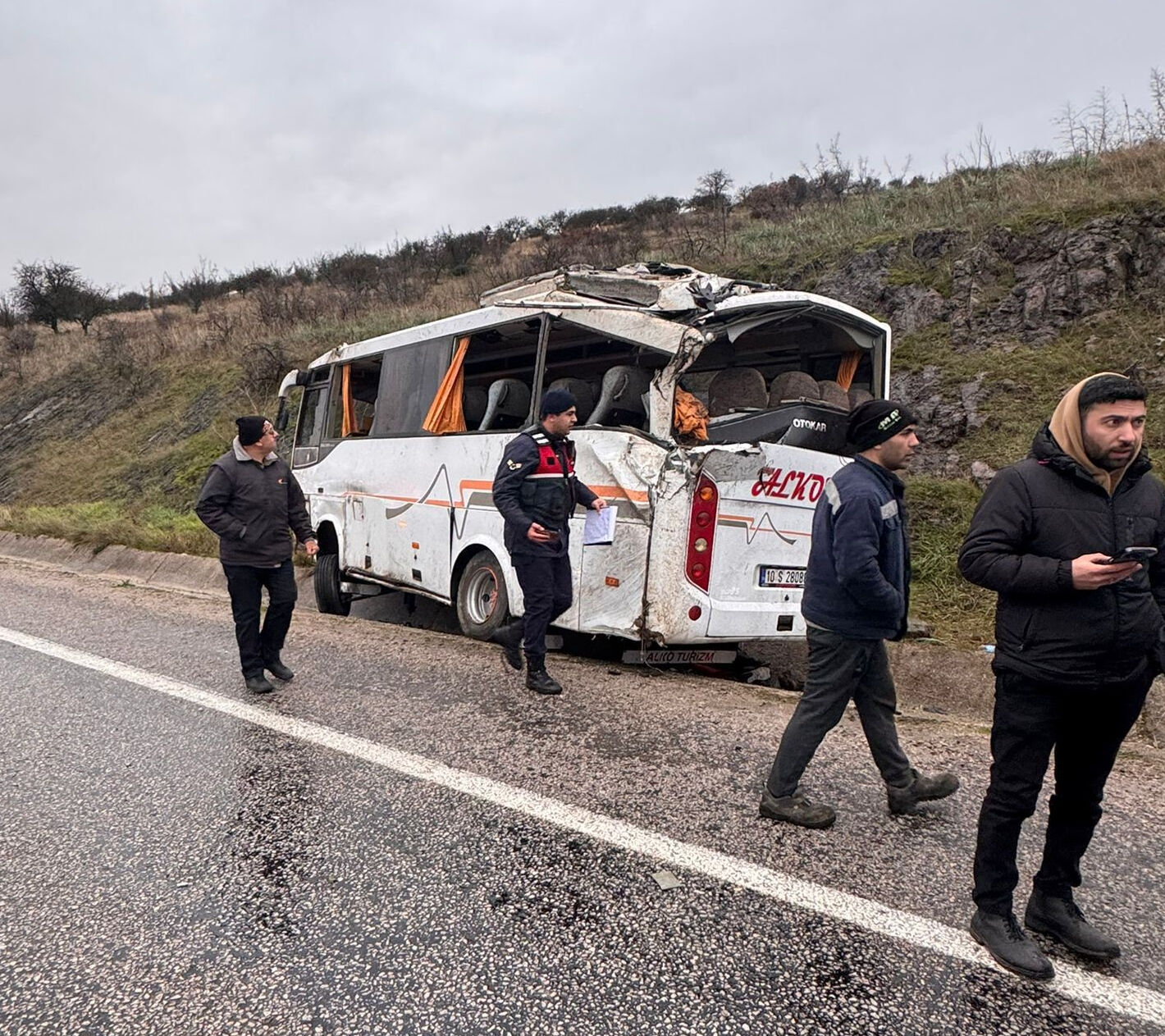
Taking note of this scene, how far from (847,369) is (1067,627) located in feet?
14.2

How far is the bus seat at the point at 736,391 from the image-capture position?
574 centimetres

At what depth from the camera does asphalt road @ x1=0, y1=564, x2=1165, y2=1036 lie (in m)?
2.36

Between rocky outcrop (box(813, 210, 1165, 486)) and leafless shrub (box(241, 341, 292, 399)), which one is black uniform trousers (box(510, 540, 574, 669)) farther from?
leafless shrub (box(241, 341, 292, 399))

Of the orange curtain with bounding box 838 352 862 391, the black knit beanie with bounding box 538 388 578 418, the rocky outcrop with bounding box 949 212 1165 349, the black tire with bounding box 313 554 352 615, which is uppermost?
the rocky outcrop with bounding box 949 212 1165 349

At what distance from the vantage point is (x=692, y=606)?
5332 millimetres

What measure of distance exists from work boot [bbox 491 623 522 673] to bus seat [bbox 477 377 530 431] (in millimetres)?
1593

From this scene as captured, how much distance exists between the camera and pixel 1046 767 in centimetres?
253

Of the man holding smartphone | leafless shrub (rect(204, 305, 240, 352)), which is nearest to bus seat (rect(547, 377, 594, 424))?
the man holding smartphone

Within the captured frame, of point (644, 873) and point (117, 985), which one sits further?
point (644, 873)

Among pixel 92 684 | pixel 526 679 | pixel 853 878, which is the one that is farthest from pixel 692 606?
pixel 92 684

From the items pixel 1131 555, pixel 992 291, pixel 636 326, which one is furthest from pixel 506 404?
pixel 992 291

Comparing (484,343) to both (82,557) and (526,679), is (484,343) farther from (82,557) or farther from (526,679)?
(82,557)

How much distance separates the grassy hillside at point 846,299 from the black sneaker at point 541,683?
10.0 feet

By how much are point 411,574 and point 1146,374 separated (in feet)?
24.6
